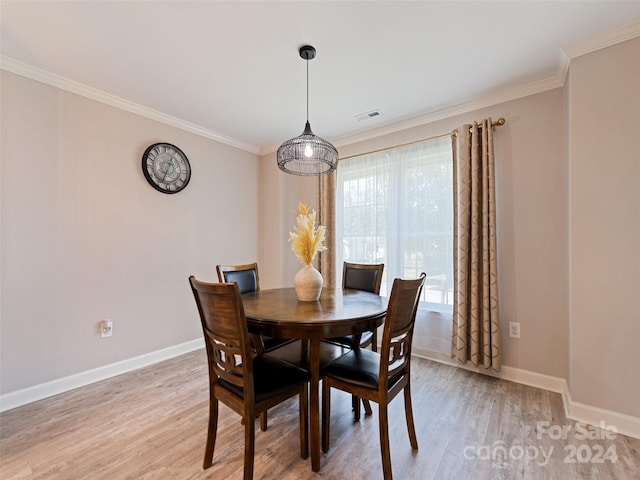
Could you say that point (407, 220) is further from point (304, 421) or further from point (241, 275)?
point (304, 421)

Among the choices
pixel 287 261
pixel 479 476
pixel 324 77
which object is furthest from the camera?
pixel 287 261

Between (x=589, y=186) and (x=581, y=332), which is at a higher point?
(x=589, y=186)

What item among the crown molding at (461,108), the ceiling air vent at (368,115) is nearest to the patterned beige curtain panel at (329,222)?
the crown molding at (461,108)

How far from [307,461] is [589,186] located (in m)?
2.49

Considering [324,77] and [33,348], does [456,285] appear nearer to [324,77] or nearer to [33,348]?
[324,77]

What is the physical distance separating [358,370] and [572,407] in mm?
1643

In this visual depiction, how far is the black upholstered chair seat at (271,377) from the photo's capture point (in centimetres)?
139

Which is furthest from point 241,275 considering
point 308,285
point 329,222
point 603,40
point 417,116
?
point 603,40

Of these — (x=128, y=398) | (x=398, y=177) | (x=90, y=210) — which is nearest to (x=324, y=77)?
(x=398, y=177)

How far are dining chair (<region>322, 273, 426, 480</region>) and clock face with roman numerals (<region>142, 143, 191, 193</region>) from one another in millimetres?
2552

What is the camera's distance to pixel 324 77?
2.34 metres

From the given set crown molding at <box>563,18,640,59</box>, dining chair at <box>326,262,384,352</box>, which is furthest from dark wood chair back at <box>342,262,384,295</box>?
crown molding at <box>563,18,640,59</box>

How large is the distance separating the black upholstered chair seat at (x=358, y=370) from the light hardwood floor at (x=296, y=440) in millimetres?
466

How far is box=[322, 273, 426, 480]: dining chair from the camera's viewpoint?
4.54ft
